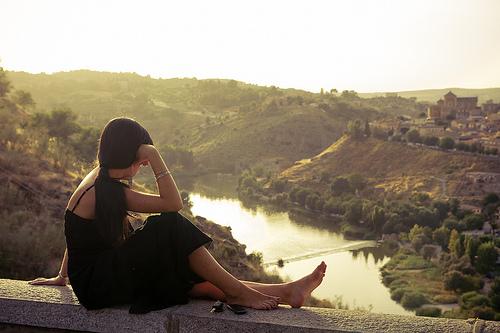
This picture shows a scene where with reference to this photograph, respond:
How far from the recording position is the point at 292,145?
54344 mm

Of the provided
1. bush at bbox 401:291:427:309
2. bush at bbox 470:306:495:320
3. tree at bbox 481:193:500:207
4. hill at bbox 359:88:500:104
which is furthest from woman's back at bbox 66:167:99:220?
hill at bbox 359:88:500:104

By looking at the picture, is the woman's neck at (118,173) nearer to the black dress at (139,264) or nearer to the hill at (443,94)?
the black dress at (139,264)

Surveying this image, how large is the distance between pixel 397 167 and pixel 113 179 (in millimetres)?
40741

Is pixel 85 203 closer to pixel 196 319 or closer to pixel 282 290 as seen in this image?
pixel 196 319

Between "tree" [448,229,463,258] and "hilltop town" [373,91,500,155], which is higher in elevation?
"hilltop town" [373,91,500,155]

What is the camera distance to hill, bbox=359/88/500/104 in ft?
361

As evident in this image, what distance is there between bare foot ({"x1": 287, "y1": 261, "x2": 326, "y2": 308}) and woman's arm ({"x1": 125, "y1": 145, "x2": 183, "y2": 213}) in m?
0.56

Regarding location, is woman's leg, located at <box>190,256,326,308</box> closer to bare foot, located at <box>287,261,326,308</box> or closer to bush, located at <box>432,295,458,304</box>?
bare foot, located at <box>287,261,326,308</box>

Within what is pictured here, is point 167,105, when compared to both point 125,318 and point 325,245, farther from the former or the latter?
point 125,318

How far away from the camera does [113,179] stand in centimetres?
229

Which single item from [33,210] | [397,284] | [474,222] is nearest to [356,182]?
[474,222]

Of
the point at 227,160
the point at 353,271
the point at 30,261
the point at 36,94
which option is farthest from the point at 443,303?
the point at 36,94

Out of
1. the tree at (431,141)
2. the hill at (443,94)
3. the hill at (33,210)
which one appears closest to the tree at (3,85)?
the hill at (33,210)

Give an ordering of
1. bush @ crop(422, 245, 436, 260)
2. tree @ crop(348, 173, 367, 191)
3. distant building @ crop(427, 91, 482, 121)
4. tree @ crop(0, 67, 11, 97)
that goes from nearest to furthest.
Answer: tree @ crop(0, 67, 11, 97) < bush @ crop(422, 245, 436, 260) < tree @ crop(348, 173, 367, 191) < distant building @ crop(427, 91, 482, 121)
